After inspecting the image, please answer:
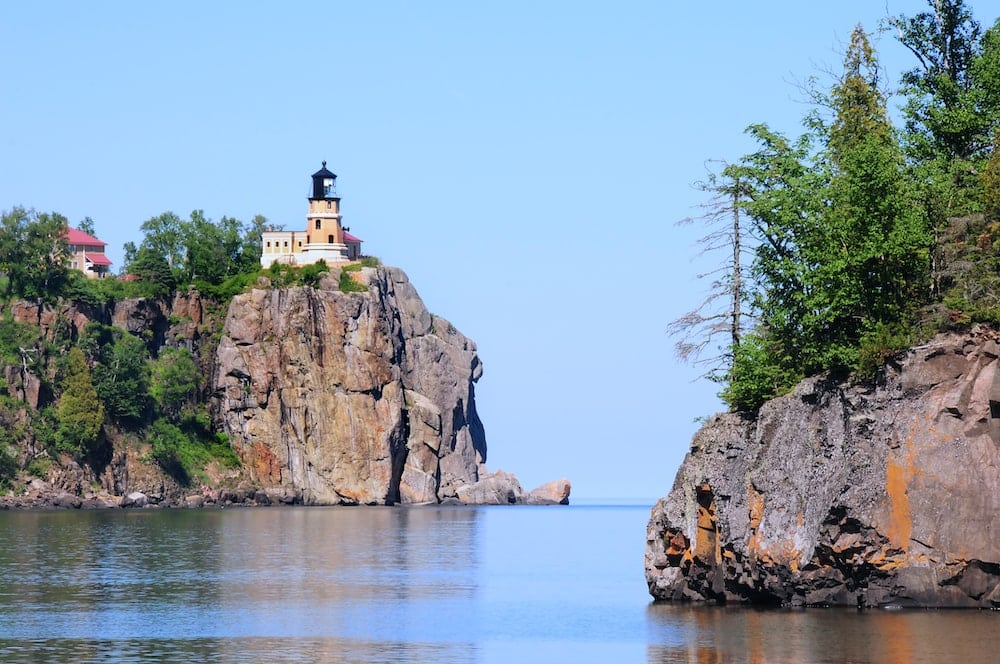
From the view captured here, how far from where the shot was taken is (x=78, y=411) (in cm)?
17488

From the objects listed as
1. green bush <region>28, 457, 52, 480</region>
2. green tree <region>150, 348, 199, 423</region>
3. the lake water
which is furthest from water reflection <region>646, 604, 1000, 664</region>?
green tree <region>150, 348, 199, 423</region>

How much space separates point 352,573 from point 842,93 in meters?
34.9

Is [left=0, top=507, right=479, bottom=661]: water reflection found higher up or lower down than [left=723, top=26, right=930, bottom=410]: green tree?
lower down

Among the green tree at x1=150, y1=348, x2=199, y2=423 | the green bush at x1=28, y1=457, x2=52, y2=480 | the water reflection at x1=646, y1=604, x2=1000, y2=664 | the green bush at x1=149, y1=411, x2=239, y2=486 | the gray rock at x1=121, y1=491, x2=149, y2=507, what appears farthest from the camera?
the green tree at x1=150, y1=348, x2=199, y2=423

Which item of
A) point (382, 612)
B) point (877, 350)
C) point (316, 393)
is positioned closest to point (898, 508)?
point (877, 350)

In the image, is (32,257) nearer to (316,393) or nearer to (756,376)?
(316,393)

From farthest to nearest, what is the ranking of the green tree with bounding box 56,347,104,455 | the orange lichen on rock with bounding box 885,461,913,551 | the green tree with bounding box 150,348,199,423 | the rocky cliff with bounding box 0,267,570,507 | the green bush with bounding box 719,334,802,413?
the green tree with bounding box 150,348,199,423, the rocky cliff with bounding box 0,267,570,507, the green tree with bounding box 56,347,104,455, the green bush with bounding box 719,334,802,413, the orange lichen on rock with bounding box 885,461,913,551

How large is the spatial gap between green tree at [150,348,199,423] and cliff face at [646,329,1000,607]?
461 ft

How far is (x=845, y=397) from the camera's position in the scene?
53.3 metres

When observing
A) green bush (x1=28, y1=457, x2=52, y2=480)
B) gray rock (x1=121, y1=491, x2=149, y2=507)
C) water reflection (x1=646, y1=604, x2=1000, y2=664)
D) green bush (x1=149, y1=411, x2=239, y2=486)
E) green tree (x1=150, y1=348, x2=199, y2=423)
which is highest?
green tree (x1=150, y1=348, x2=199, y2=423)

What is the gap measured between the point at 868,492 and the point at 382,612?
2047 centimetres

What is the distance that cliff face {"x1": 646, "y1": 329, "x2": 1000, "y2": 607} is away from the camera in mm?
49906

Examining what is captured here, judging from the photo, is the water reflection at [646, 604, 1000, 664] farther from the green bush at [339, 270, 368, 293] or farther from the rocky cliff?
the green bush at [339, 270, 368, 293]

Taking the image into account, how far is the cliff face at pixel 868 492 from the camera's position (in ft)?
164
